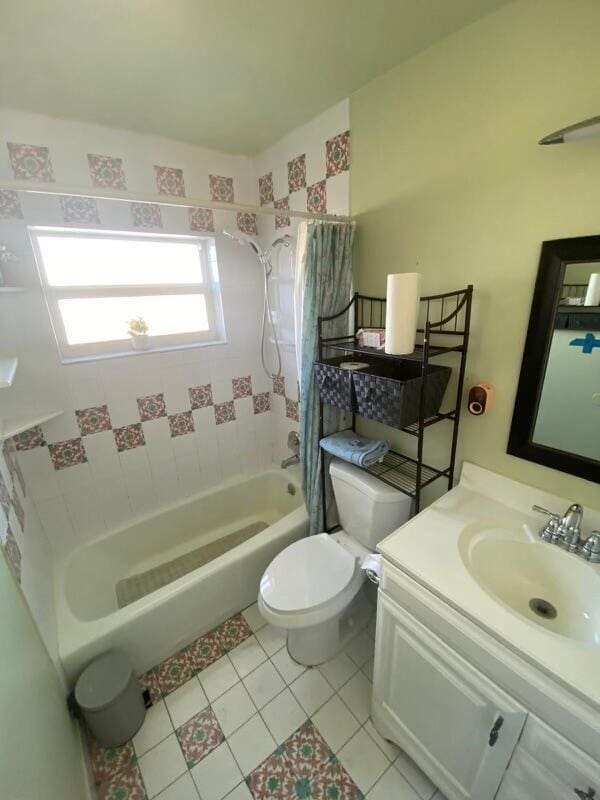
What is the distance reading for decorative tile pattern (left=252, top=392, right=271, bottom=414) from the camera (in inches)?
89.1

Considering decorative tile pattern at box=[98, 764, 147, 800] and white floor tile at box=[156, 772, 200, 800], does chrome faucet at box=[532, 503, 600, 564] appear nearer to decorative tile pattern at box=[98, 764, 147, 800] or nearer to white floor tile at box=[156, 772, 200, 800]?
white floor tile at box=[156, 772, 200, 800]

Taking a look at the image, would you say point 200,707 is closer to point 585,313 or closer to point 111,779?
point 111,779

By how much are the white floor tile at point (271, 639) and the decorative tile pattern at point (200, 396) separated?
1.28 m

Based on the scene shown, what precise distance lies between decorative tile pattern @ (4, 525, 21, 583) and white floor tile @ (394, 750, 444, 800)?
146 centimetres

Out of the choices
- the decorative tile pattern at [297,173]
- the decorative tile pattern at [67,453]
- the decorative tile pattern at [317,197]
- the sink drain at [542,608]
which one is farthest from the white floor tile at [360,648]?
the decorative tile pattern at [297,173]

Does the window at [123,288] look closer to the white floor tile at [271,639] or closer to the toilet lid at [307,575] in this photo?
the toilet lid at [307,575]

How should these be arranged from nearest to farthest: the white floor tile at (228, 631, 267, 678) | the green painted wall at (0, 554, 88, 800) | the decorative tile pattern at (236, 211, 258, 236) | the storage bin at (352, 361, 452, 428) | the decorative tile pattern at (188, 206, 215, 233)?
the green painted wall at (0, 554, 88, 800)
the storage bin at (352, 361, 452, 428)
the white floor tile at (228, 631, 267, 678)
the decorative tile pattern at (188, 206, 215, 233)
the decorative tile pattern at (236, 211, 258, 236)

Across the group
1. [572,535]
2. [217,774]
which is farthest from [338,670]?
[572,535]

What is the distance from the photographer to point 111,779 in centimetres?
114

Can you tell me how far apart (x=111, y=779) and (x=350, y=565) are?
112 cm

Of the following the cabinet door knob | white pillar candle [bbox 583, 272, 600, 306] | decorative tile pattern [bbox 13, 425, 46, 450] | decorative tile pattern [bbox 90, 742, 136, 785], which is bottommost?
decorative tile pattern [bbox 90, 742, 136, 785]

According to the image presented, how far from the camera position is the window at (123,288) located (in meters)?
1.61

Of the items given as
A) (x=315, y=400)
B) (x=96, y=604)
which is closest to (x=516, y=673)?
(x=315, y=400)

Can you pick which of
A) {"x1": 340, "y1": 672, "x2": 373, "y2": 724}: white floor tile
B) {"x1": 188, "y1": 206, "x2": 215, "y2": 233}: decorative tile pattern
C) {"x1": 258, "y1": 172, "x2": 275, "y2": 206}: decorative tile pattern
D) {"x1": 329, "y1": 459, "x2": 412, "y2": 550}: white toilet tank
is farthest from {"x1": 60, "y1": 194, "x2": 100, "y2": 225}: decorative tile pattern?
{"x1": 340, "y1": 672, "x2": 373, "y2": 724}: white floor tile
